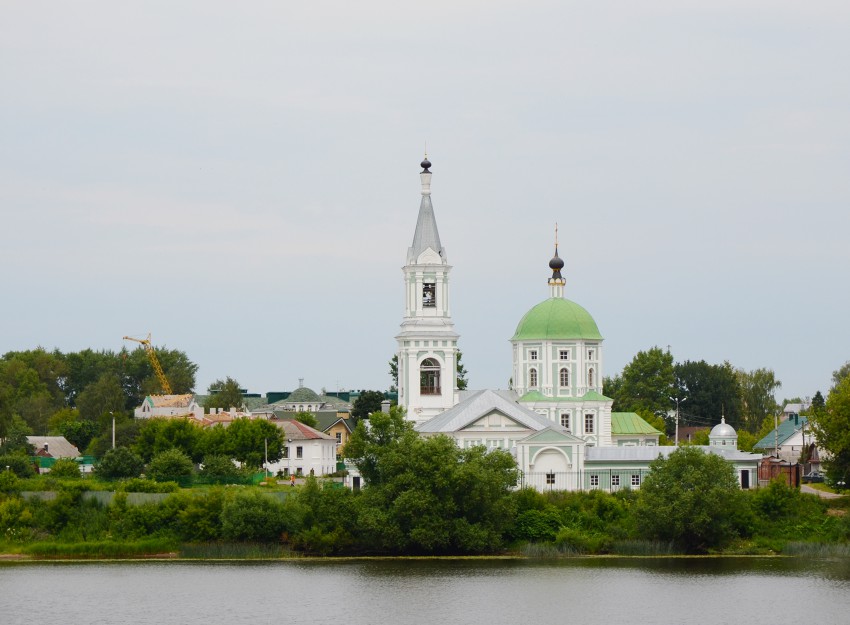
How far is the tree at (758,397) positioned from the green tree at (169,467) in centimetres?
6293

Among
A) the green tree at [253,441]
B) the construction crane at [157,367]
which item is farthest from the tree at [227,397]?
the green tree at [253,441]

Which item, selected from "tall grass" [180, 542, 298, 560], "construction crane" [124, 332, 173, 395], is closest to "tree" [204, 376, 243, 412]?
"construction crane" [124, 332, 173, 395]

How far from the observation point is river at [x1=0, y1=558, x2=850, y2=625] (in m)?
48.2

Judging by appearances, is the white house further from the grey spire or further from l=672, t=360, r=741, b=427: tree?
l=672, t=360, r=741, b=427: tree

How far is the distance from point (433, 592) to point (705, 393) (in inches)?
2777

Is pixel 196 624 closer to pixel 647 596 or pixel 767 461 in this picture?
pixel 647 596

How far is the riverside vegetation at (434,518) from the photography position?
6188 centimetres

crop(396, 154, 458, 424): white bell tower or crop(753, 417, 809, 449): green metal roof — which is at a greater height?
crop(396, 154, 458, 424): white bell tower

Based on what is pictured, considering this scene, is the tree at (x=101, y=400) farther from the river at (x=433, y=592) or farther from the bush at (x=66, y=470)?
the river at (x=433, y=592)

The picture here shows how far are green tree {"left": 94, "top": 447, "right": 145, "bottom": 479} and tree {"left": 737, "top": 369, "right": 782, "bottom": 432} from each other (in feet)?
208

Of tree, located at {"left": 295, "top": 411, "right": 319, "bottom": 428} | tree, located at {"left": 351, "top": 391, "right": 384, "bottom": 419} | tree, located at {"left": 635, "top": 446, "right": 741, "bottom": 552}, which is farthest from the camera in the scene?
tree, located at {"left": 351, "top": 391, "right": 384, "bottom": 419}

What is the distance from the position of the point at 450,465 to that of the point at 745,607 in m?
16.1

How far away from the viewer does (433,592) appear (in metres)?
52.4

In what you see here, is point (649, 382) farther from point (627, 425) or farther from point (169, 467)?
point (169, 467)
